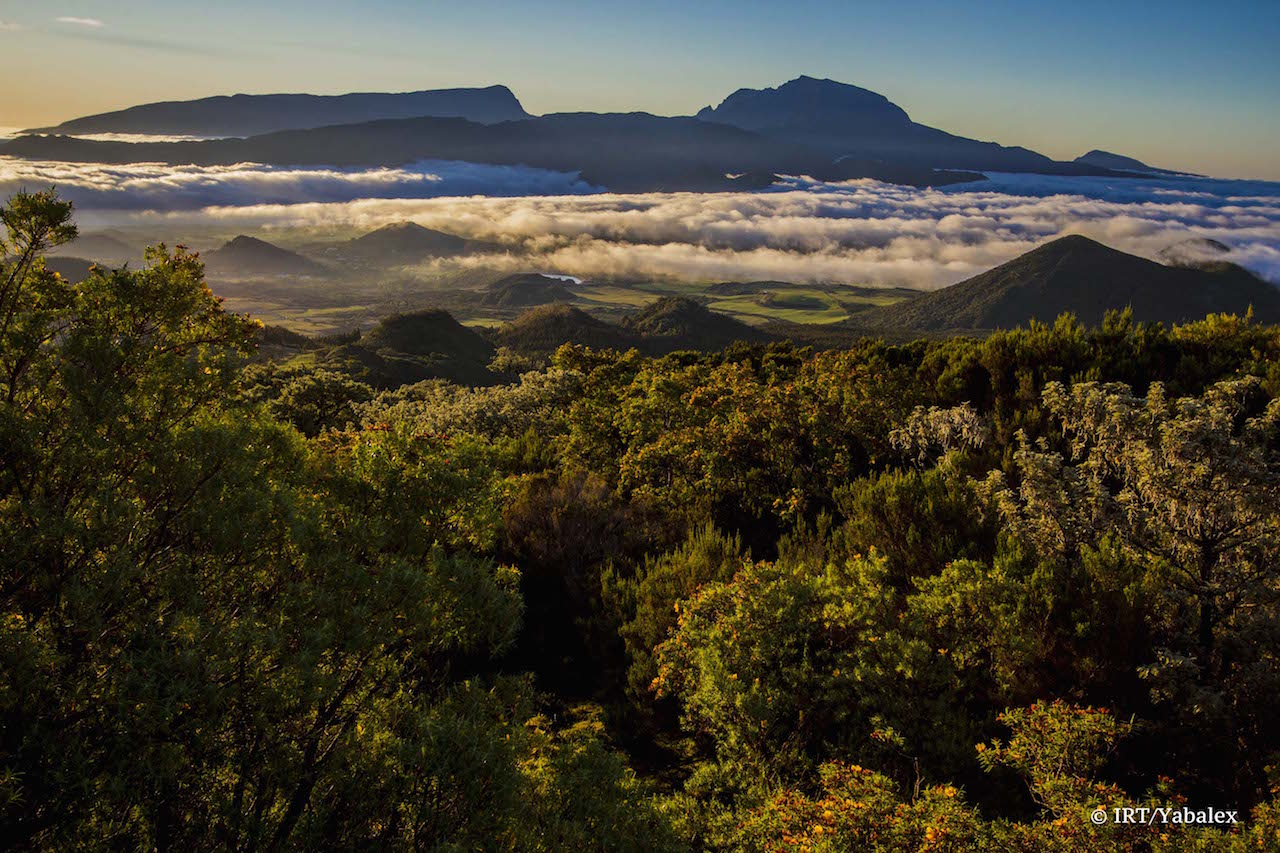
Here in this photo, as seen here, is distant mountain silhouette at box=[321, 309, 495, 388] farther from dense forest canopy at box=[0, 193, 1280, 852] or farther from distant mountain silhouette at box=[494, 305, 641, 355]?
dense forest canopy at box=[0, 193, 1280, 852]

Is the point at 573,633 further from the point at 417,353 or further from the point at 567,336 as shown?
the point at 567,336

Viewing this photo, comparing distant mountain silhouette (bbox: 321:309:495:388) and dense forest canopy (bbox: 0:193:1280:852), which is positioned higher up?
dense forest canopy (bbox: 0:193:1280:852)

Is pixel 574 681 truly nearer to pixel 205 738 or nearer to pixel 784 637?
pixel 784 637

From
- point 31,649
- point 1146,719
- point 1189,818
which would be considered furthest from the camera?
point 1146,719

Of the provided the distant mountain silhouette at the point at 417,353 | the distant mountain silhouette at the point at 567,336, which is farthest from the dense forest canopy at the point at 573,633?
the distant mountain silhouette at the point at 567,336

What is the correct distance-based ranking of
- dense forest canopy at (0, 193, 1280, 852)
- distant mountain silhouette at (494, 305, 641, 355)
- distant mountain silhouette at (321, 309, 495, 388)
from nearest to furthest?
1. dense forest canopy at (0, 193, 1280, 852)
2. distant mountain silhouette at (321, 309, 495, 388)
3. distant mountain silhouette at (494, 305, 641, 355)

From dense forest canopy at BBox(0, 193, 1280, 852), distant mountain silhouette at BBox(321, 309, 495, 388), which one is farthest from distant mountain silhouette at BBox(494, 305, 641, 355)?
dense forest canopy at BBox(0, 193, 1280, 852)

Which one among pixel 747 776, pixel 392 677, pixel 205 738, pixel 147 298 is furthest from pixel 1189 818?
pixel 147 298

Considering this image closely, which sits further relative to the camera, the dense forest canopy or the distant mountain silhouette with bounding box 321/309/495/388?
the distant mountain silhouette with bounding box 321/309/495/388

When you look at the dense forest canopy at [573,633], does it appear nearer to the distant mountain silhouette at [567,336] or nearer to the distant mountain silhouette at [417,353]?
the distant mountain silhouette at [417,353]
